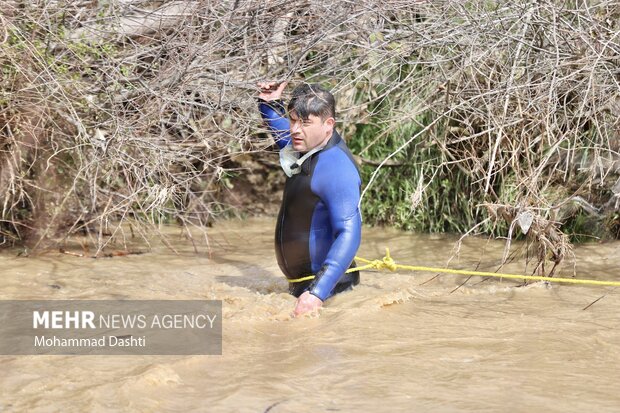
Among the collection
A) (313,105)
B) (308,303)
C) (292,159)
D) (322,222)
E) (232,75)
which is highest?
(232,75)

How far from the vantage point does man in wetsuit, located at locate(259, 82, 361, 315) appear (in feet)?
15.6

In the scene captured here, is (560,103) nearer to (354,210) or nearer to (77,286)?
(354,210)

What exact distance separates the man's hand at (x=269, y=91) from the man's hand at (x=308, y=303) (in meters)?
1.34

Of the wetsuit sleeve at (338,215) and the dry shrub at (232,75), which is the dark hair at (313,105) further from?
the dry shrub at (232,75)

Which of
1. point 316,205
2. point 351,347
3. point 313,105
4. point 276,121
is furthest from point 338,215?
point 276,121

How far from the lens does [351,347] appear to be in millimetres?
4430

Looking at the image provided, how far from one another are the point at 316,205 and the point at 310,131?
1.27 ft

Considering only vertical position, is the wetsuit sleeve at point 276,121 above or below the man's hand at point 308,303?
above

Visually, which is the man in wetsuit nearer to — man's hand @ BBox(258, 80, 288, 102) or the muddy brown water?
the muddy brown water

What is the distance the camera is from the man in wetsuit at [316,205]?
15.6ft

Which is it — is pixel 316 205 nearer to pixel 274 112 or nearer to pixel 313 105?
pixel 313 105

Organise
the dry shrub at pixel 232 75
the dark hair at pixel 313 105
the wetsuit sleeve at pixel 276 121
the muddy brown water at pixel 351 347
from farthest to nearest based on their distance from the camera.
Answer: the dry shrub at pixel 232 75
the wetsuit sleeve at pixel 276 121
the dark hair at pixel 313 105
the muddy brown water at pixel 351 347

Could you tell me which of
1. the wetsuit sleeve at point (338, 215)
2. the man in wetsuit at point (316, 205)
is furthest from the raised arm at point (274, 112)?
the wetsuit sleeve at point (338, 215)

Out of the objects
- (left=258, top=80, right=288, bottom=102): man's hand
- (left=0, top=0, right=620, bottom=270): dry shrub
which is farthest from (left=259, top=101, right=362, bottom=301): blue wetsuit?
(left=0, top=0, right=620, bottom=270): dry shrub
